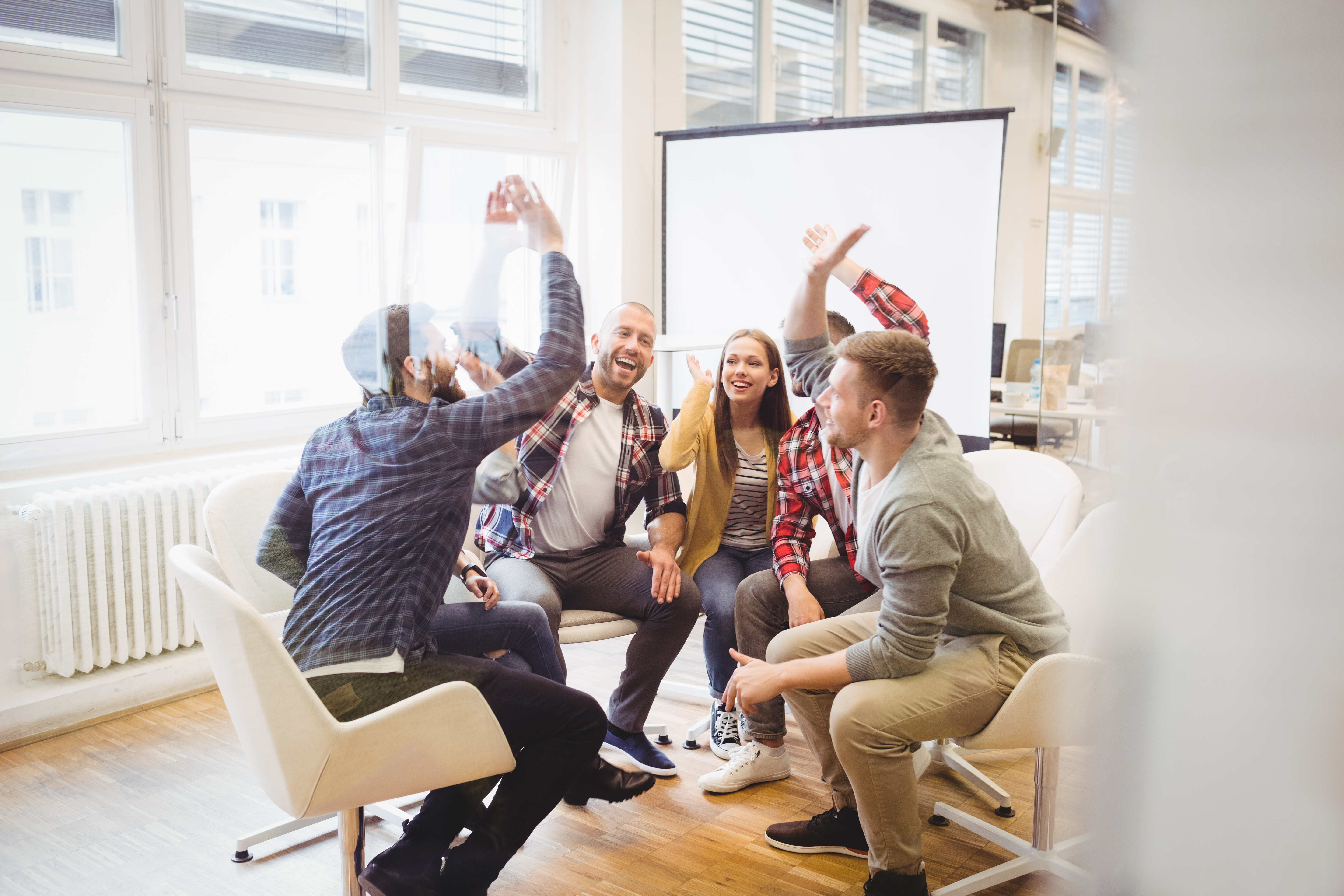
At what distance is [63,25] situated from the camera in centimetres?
291

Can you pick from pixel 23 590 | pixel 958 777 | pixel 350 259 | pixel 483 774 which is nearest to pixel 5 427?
pixel 23 590

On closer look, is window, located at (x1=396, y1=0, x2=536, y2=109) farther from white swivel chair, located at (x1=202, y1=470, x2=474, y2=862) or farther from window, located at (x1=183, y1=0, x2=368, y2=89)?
white swivel chair, located at (x1=202, y1=470, x2=474, y2=862)

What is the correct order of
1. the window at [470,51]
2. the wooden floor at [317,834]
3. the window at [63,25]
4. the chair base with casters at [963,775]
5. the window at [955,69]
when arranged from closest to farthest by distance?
the wooden floor at [317,834]
the chair base with casters at [963,775]
the window at [63,25]
the window at [955,69]
the window at [470,51]

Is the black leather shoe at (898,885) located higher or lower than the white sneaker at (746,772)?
higher

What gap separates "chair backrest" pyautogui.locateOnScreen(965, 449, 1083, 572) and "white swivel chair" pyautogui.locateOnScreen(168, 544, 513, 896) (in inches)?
37.3

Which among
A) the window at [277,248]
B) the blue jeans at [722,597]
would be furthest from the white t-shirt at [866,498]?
the window at [277,248]

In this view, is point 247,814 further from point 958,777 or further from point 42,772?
point 958,777

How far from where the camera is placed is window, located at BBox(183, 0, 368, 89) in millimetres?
3234

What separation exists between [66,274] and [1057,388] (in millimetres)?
3327

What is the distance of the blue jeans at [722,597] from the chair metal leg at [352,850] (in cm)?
103

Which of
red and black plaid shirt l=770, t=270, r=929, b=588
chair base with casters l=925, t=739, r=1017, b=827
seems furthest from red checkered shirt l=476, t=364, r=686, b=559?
chair base with casters l=925, t=739, r=1017, b=827

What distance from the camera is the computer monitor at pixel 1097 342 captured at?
0.58ft

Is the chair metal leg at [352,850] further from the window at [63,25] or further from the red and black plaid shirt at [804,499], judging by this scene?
the window at [63,25]

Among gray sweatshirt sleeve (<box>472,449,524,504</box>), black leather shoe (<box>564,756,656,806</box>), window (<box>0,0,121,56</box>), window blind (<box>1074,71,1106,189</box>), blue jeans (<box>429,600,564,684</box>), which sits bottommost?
black leather shoe (<box>564,756,656,806</box>)
